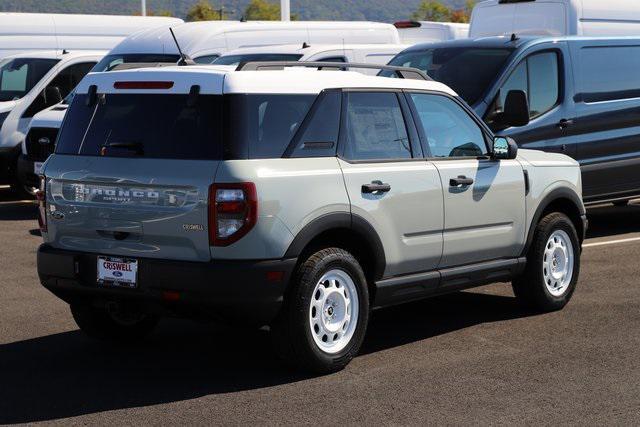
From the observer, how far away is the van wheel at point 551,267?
29.0 feet

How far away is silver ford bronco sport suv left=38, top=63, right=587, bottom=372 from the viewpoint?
6746 millimetres

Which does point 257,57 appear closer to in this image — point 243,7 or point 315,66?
point 315,66

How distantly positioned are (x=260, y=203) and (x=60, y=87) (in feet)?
36.0

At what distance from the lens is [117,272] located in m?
7.03

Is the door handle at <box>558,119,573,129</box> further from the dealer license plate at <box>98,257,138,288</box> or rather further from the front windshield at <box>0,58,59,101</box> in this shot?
the front windshield at <box>0,58,59,101</box>

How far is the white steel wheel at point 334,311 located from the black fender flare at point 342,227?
25 cm

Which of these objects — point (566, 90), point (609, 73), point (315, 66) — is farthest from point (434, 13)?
point (315, 66)

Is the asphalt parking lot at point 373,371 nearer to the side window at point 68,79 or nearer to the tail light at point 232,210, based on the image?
the tail light at point 232,210

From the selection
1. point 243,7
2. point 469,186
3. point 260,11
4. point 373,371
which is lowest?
point 243,7

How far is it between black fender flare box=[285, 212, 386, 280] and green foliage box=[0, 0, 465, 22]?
14096cm

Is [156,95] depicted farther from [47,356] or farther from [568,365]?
[568,365]

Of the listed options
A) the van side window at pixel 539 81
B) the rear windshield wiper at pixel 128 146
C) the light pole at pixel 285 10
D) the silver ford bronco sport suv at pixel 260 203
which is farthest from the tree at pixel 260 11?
the rear windshield wiper at pixel 128 146

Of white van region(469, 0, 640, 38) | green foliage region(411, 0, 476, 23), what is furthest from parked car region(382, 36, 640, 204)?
green foliage region(411, 0, 476, 23)

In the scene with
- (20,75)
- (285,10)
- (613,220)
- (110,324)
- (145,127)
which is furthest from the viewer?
(285,10)
